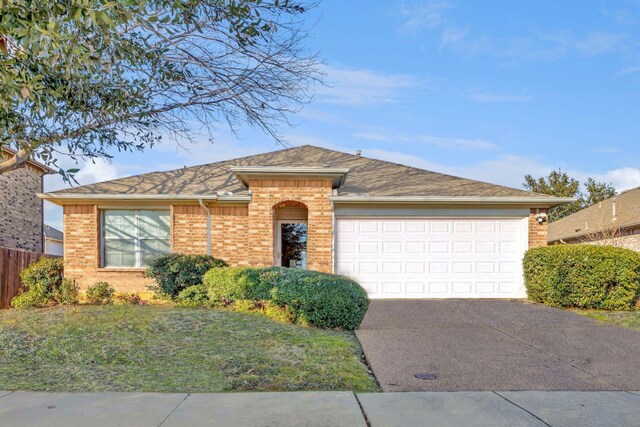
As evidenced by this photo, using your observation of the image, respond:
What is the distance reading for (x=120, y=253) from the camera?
13211 millimetres

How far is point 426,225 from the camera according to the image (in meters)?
13.1

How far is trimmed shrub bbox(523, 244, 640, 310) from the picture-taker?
11.3 meters

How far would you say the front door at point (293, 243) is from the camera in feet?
46.3

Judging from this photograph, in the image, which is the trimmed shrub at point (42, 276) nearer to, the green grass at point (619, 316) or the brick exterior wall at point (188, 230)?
the brick exterior wall at point (188, 230)

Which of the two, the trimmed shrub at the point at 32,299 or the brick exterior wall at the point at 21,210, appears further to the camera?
the brick exterior wall at the point at 21,210

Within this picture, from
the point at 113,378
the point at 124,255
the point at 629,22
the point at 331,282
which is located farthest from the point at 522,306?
the point at 124,255

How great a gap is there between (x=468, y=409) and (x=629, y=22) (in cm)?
1024

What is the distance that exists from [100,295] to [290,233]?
5.47 m

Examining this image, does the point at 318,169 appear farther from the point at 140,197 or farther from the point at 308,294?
Answer: the point at 140,197

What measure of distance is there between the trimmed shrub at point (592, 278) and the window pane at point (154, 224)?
10.3 metres

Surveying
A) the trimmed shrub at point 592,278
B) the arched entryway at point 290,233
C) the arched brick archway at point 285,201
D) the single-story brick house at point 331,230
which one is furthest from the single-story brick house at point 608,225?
the arched entryway at point 290,233

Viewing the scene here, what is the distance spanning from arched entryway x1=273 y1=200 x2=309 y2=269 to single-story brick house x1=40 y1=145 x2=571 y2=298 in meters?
0.20

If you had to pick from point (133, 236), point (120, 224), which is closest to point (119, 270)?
point (133, 236)

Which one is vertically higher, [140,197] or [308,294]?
[140,197]
